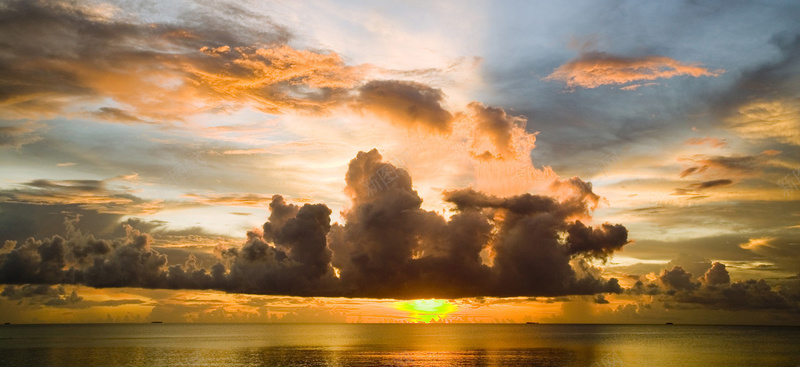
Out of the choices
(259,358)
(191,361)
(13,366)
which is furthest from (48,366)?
(259,358)

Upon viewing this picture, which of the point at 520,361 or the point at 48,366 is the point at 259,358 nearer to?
the point at 48,366

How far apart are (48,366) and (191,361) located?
35.7 m

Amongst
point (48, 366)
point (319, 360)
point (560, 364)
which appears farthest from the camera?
point (319, 360)

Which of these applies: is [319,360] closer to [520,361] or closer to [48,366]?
[520,361]

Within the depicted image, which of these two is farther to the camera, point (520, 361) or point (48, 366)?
point (520, 361)

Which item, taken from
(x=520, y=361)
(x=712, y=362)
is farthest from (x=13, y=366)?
(x=712, y=362)

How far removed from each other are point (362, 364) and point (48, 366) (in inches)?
3222

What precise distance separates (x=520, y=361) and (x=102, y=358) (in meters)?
127

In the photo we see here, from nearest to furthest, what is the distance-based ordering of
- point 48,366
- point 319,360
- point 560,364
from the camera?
point 48,366, point 560,364, point 319,360

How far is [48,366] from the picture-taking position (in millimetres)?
139625

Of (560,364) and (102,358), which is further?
(102,358)

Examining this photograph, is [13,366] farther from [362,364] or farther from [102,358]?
[362,364]

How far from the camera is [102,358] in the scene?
164625 millimetres

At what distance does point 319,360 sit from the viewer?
15988cm
